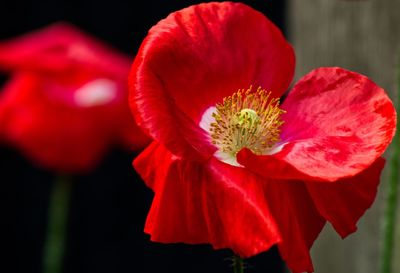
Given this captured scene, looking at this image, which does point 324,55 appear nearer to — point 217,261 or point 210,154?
point 210,154

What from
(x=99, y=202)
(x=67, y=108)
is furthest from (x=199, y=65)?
(x=99, y=202)

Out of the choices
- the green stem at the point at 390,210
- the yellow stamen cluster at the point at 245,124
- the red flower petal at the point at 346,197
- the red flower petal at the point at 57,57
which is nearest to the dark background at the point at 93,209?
the red flower petal at the point at 57,57

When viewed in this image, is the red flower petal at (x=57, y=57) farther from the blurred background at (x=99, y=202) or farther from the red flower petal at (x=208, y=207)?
the blurred background at (x=99, y=202)

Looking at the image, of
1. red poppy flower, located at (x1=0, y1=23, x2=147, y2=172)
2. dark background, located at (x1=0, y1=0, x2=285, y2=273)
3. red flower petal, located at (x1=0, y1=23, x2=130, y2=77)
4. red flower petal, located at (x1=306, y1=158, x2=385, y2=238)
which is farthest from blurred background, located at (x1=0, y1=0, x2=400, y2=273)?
red flower petal, located at (x1=306, y1=158, x2=385, y2=238)

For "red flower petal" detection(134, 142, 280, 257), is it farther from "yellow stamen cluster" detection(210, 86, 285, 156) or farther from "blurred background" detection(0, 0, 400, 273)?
"blurred background" detection(0, 0, 400, 273)

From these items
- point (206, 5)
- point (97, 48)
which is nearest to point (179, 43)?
point (206, 5)
